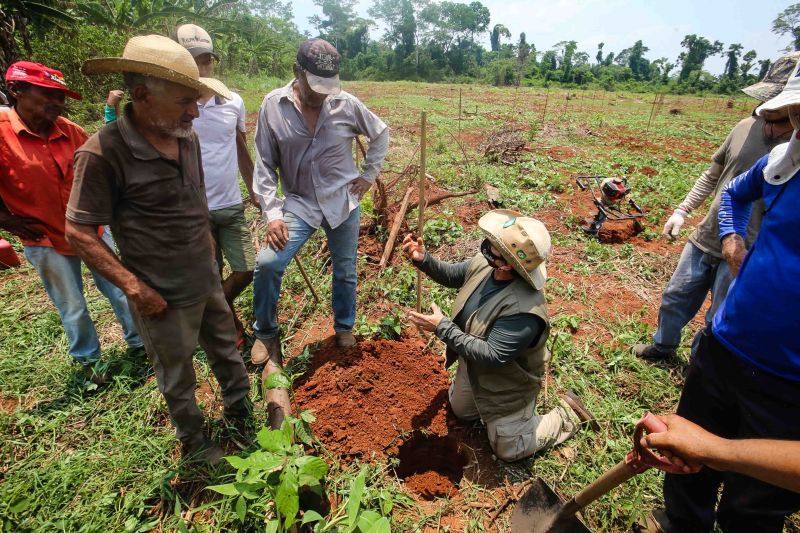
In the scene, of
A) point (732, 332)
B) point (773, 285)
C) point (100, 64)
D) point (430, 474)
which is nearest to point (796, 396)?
point (732, 332)

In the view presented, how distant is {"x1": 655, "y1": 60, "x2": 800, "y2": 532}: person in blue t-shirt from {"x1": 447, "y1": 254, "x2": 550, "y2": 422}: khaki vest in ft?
2.43

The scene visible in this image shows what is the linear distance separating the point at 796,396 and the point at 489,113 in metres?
17.6

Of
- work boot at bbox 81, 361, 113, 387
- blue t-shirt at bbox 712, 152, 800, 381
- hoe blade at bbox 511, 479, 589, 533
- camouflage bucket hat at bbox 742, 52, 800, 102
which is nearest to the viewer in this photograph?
blue t-shirt at bbox 712, 152, 800, 381

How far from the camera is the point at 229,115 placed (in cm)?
307

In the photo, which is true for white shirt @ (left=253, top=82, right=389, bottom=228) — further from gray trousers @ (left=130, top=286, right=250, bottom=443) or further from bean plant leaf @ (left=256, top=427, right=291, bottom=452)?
bean plant leaf @ (left=256, top=427, right=291, bottom=452)

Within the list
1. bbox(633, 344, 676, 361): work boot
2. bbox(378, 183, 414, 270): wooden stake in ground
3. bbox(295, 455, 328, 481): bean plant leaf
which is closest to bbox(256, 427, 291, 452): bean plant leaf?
bbox(295, 455, 328, 481): bean plant leaf

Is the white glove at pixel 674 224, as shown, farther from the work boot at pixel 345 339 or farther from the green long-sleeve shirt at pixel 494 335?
the work boot at pixel 345 339

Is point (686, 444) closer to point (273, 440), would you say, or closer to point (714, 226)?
point (273, 440)

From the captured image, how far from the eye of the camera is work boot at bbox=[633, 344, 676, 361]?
3275 millimetres

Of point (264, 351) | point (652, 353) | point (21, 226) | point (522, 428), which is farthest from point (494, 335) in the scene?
point (21, 226)

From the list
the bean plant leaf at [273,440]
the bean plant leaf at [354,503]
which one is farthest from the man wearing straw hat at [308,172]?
the bean plant leaf at [354,503]

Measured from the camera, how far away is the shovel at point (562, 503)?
5.05ft

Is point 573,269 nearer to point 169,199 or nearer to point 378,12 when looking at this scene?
point 169,199

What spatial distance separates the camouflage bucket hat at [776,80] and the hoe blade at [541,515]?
255 cm
